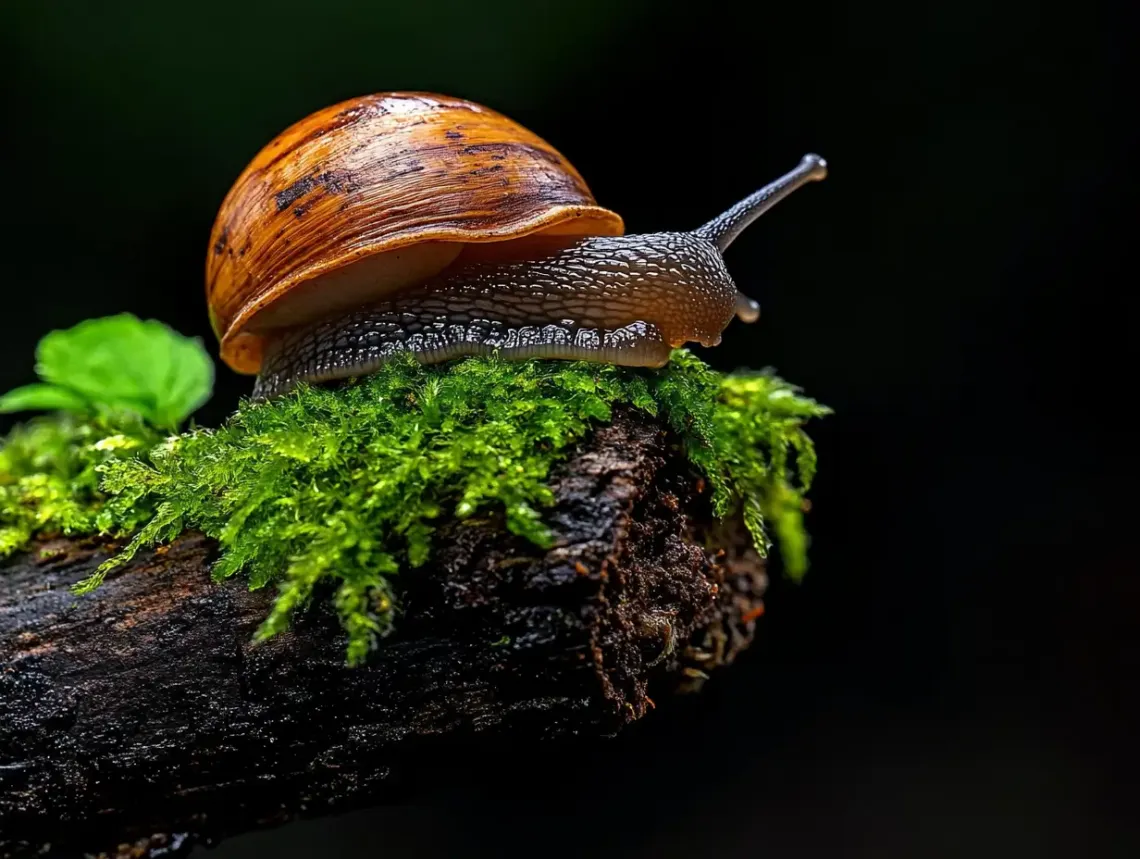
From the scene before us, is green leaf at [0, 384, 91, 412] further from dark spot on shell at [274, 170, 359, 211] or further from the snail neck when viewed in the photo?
the snail neck

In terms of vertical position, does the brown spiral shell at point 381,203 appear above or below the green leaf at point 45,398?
above

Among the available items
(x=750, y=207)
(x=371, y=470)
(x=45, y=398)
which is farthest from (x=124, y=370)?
(x=750, y=207)

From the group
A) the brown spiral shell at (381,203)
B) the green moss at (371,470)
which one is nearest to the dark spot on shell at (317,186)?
the brown spiral shell at (381,203)

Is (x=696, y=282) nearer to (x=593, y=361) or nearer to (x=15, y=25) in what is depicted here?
(x=593, y=361)

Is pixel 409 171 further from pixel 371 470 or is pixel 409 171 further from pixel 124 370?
pixel 124 370

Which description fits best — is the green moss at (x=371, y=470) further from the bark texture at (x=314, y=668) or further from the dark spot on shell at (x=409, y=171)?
the dark spot on shell at (x=409, y=171)

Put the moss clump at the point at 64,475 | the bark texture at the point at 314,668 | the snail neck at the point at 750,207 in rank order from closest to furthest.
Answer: the bark texture at the point at 314,668, the moss clump at the point at 64,475, the snail neck at the point at 750,207

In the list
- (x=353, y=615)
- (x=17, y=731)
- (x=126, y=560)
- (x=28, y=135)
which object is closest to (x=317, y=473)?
(x=353, y=615)
